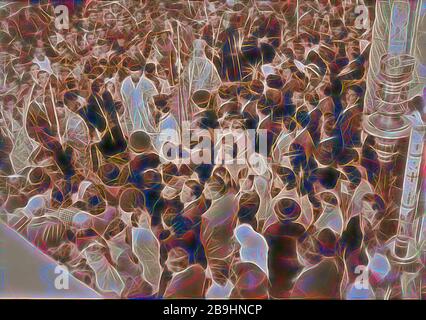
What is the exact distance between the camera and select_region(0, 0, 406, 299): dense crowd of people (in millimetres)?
2350

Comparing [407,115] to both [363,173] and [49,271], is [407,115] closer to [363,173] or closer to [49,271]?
[363,173]

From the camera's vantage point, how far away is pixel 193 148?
239 centimetres

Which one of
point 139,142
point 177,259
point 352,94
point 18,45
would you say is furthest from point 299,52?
point 18,45

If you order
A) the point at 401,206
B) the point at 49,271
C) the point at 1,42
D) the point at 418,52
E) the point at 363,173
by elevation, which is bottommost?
the point at 49,271

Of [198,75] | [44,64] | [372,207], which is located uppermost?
[44,64]

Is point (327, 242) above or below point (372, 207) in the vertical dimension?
below

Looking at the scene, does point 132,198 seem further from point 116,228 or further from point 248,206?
point 248,206

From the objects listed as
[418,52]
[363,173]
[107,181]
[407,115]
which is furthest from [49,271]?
[418,52]

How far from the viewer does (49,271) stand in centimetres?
245

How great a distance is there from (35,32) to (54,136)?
557 millimetres

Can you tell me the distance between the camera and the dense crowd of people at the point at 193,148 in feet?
7.71

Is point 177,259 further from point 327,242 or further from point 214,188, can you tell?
point 327,242

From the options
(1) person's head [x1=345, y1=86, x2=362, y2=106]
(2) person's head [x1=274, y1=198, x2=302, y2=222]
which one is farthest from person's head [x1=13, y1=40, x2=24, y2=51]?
(1) person's head [x1=345, y1=86, x2=362, y2=106]

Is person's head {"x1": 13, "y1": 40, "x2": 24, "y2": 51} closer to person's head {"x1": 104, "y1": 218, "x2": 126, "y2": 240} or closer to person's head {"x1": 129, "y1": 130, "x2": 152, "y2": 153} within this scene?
person's head {"x1": 129, "y1": 130, "x2": 152, "y2": 153}
